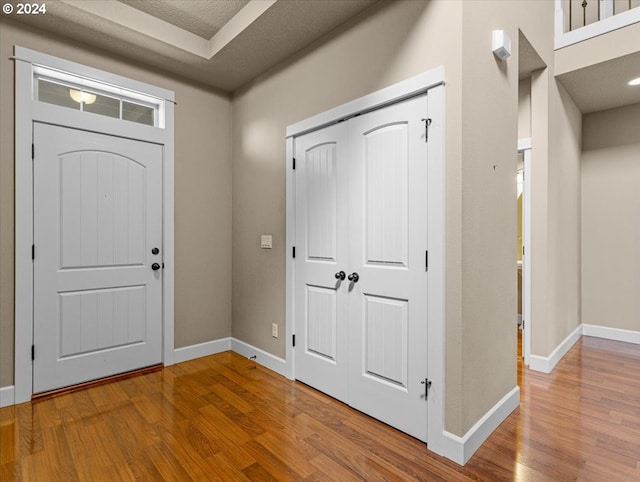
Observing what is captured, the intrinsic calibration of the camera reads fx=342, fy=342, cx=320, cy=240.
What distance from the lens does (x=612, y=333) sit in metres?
4.20

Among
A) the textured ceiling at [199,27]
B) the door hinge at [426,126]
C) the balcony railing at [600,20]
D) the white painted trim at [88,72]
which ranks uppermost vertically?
the balcony railing at [600,20]

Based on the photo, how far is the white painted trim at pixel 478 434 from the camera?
187 cm

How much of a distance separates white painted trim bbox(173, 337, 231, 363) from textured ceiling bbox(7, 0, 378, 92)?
2782mm

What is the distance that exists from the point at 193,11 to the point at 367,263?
2459mm

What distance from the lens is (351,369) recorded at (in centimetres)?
249

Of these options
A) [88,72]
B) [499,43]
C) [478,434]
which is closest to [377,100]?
[499,43]

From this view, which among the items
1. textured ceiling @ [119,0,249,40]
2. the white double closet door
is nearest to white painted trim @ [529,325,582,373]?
the white double closet door

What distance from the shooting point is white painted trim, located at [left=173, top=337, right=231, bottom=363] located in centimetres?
343

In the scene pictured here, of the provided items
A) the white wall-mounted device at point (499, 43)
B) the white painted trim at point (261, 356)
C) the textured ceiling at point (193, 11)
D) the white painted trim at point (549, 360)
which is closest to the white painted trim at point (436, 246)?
the white wall-mounted device at point (499, 43)

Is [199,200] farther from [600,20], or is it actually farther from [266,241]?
[600,20]

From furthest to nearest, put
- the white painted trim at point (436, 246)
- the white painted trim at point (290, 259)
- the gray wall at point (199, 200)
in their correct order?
1. the gray wall at point (199, 200)
2. the white painted trim at point (290, 259)
3. the white painted trim at point (436, 246)

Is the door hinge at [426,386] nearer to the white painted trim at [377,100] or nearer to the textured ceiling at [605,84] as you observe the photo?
the white painted trim at [377,100]

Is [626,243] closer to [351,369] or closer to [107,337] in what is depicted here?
[351,369]

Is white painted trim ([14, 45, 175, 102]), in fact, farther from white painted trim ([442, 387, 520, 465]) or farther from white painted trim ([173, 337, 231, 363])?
white painted trim ([442, 387, 520, 465])
